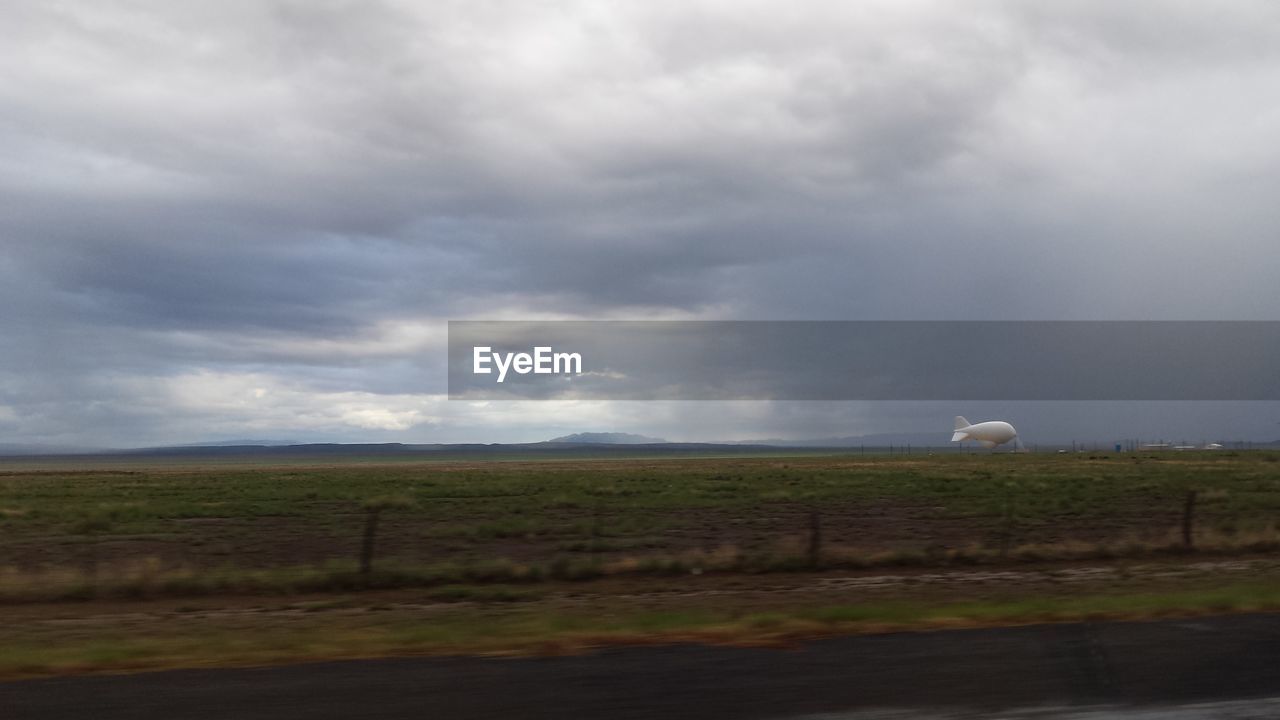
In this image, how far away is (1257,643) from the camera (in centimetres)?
1053

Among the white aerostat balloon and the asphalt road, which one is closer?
the asphalt road

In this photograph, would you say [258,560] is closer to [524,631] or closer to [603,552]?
Result: [603,552]

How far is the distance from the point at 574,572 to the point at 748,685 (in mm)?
11004

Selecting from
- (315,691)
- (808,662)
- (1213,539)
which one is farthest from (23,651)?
(1213,539)

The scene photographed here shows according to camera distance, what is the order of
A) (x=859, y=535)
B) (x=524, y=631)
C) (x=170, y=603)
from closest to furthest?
(x=524, y=631) → (x=170, y=603) → (x=859, y=535)

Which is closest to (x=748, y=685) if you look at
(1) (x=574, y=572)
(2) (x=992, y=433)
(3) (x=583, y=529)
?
(1) (x=574, y=572)

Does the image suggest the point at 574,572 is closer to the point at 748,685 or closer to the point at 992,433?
the point at 748,685

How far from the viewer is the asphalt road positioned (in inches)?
312

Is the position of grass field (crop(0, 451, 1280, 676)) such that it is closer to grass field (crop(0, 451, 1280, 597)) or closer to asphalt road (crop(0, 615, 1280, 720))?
grass field (crop(0, 451, 1280, 597))

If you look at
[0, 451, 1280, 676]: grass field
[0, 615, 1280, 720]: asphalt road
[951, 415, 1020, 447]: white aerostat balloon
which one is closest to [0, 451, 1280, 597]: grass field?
[0, 451, 1280, 676]: grass field

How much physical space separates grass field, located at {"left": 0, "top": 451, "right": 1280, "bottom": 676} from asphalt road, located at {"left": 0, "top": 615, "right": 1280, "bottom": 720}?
3.89 ft

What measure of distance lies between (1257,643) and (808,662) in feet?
15.8

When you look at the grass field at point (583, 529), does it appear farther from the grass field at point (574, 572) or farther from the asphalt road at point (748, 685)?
the asphalt road at point (748, 685)

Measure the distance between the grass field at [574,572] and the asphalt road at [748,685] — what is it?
1187 millimetres
